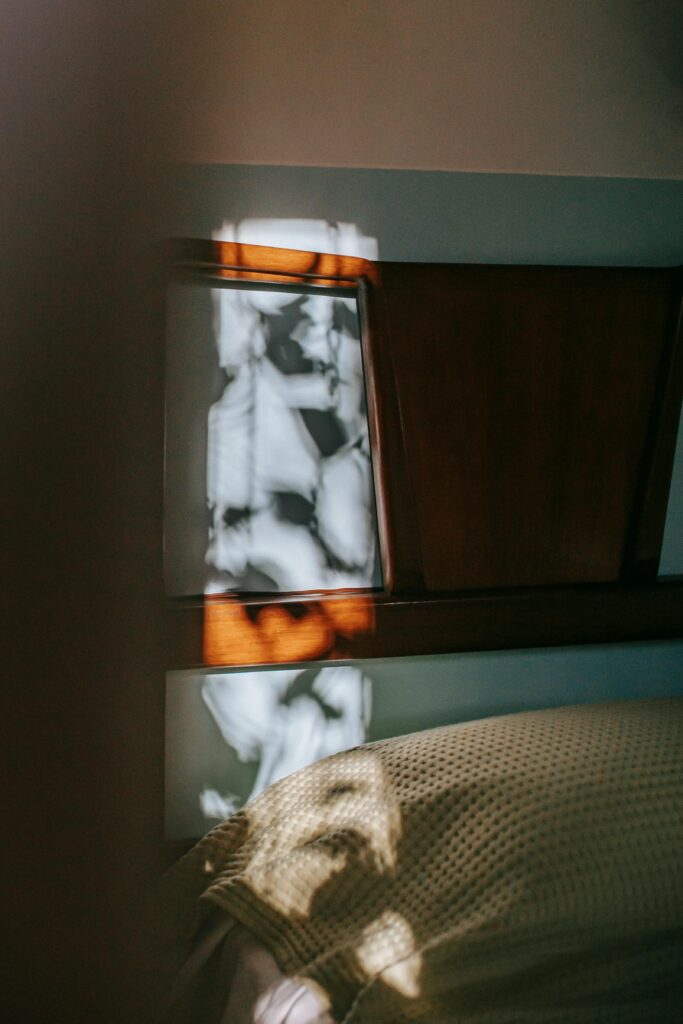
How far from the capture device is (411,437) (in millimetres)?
1375

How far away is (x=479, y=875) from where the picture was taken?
0.95 m

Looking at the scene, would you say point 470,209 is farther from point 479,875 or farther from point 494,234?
point 479,875

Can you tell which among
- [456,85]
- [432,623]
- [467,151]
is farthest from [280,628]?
[456,85]

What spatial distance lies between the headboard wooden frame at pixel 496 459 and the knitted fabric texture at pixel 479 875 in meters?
0.26

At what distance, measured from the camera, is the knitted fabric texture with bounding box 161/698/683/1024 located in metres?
0.89

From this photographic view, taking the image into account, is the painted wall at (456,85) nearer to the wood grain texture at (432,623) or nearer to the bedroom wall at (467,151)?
the bedroom wall at (467,151)

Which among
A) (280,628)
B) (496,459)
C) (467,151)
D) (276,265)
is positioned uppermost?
(467,151)

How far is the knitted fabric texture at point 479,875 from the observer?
0.89 m

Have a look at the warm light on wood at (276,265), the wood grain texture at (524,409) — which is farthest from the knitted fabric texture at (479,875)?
the warm light on wood at (276,265)

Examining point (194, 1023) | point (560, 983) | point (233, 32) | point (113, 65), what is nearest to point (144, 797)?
point (113, 65)

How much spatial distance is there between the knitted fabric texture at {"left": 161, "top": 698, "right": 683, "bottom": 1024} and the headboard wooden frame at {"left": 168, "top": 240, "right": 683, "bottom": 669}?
0.84ft

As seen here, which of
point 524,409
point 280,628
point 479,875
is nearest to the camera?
point 479,875

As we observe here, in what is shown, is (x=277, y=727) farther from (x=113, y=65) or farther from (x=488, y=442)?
(x=113, y=65)

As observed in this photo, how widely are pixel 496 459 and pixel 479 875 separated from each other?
28.5 inches
